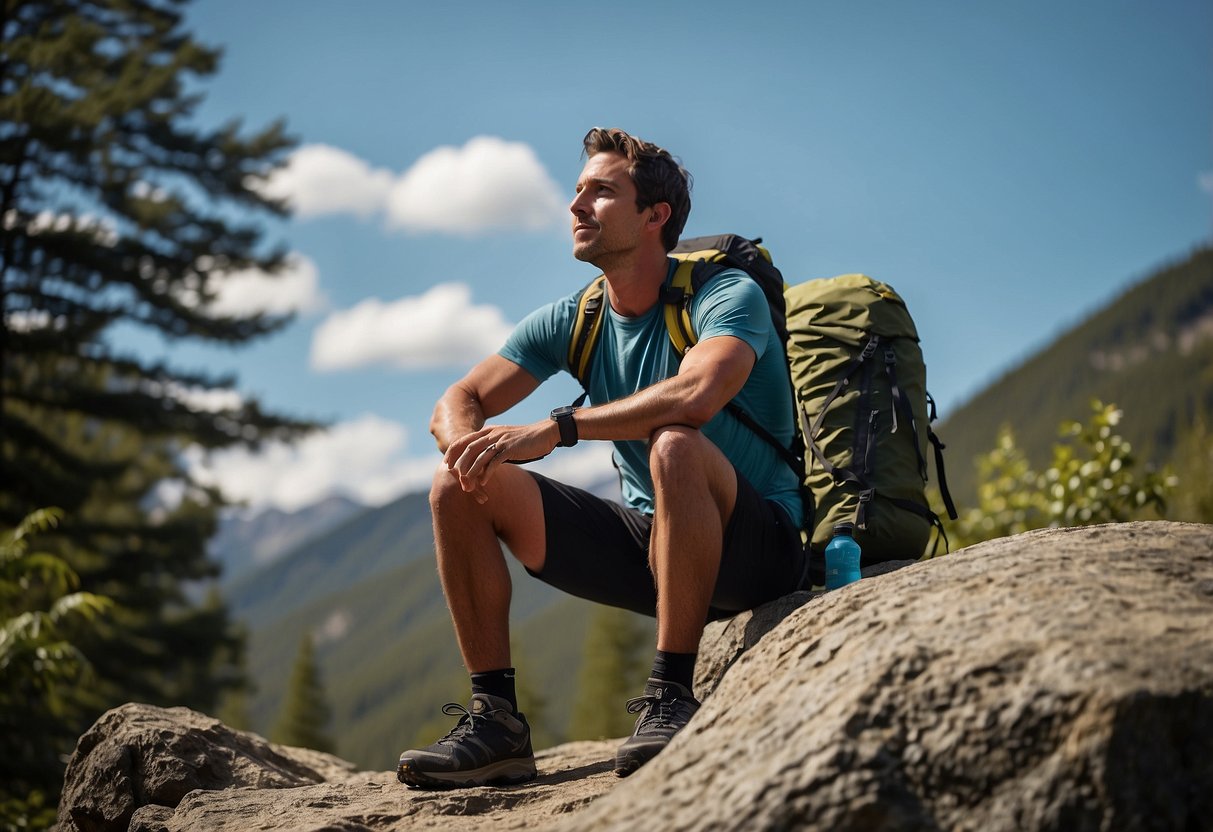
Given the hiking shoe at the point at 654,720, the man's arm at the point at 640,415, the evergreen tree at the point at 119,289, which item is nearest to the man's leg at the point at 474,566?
the man's arm at the point at 640,415

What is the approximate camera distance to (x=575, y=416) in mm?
4250

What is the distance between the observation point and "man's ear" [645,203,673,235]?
4824mm

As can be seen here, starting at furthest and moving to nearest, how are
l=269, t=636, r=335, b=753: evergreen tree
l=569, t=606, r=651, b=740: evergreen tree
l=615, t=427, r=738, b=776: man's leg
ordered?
l=269, t=636, r=335, b=753: evergreen tree
l=569, t=606, r=651, b=740: evergreen tree
l=615, t=427, r=738, b=776: man's leg

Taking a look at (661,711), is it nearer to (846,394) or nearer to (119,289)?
(846,394)

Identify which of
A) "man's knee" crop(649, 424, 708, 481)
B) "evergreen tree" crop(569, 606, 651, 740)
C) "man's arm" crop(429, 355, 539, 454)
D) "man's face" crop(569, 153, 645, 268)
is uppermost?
"evergreen tree" crop(569, 606, 651, 740)

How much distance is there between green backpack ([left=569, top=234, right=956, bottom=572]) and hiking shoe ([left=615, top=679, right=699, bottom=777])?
1290 millimetres

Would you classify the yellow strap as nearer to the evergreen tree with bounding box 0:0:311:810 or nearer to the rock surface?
the rock surface

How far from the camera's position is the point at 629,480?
493 centimetres

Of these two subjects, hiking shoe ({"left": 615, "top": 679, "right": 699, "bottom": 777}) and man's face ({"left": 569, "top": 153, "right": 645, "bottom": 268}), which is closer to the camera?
hiking shoe ({"left": 615, "top": 679, "right": 699, "bottom": 777})

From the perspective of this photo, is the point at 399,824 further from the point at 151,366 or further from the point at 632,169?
the point at 151,366

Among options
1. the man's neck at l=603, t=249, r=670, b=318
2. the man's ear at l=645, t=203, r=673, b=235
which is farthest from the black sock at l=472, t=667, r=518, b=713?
the man's ear at l=645, t=203, r=673, b=235

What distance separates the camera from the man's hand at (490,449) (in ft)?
13.1

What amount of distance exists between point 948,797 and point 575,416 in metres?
2.14

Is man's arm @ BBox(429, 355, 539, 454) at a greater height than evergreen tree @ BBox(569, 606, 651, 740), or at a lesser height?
lesser
